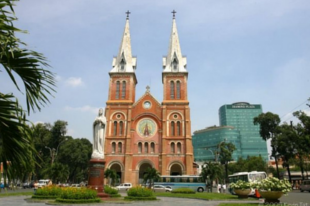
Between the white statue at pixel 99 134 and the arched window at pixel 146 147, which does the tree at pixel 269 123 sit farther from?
the white statue at pixel 99 134

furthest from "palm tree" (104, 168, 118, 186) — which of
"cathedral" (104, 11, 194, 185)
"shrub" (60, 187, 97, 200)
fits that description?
"shrub" (60, 187, 97, 200)

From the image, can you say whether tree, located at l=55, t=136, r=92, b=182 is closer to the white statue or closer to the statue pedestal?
the white statue

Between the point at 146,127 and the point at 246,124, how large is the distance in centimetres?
9021

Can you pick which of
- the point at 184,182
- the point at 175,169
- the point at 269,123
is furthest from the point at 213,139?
the point at 184,182

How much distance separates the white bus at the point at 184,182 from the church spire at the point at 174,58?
702 inches

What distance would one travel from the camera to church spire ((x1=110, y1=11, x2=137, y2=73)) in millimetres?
43281

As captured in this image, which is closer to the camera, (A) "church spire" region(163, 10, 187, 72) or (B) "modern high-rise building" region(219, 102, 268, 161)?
(A) "church spire" region(163, 10, 187, 72)

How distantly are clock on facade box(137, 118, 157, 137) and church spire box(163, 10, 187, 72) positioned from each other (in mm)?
9110

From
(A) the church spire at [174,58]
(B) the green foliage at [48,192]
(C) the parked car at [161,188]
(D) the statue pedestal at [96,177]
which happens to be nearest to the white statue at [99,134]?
(D) the statue pedestal at [96,177]

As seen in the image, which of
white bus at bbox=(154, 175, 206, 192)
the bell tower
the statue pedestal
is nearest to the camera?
the statue pedestal

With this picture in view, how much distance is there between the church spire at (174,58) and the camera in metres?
43.1

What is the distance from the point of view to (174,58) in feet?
143

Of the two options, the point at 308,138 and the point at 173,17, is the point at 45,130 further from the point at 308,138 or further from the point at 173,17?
the point at 308,138

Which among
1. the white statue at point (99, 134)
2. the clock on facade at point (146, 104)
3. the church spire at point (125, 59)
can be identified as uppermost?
the church spire at point (125, 59)
